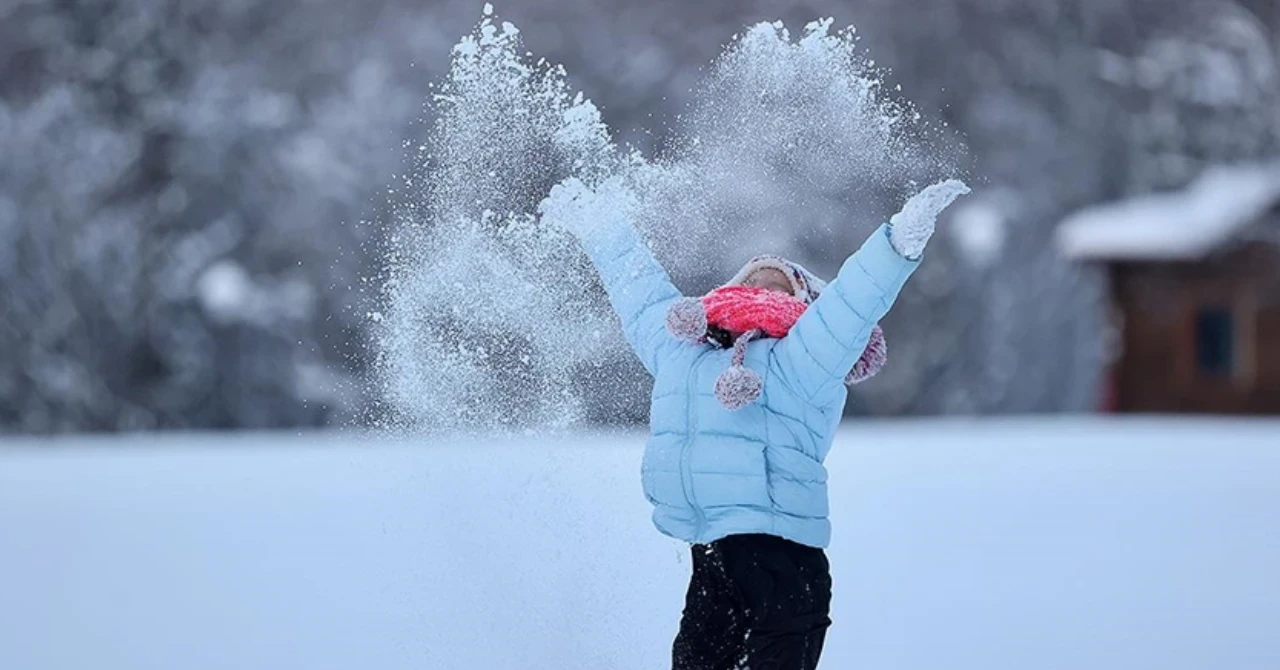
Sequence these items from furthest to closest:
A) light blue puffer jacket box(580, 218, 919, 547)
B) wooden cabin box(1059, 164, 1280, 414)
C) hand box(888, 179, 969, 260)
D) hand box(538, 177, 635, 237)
A: wooden cabin box(1059, 164, 1280, 414), hand box(538, 177, 635, 237), light blue puffer jacket box(580, 218, 919, 547), hand box(888, 179, 969, 260)

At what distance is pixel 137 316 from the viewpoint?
80.6ft

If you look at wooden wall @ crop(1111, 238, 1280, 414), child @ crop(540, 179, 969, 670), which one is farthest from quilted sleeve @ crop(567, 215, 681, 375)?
wooden wall @ crop(1111, 238, 1280, 414)

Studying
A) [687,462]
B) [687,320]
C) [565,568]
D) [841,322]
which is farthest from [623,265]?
[565,568]

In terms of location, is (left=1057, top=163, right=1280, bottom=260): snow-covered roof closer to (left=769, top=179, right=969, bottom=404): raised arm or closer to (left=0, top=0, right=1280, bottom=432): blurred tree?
(left=0, top=0, right=1280, bottom=432): blurred tree

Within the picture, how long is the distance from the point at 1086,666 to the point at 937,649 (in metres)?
0.51

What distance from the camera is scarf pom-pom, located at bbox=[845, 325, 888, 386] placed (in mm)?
3840

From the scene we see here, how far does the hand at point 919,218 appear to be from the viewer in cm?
353

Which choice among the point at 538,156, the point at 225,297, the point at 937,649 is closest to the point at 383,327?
the point at 538,156

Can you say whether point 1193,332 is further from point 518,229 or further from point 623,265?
point 623,265

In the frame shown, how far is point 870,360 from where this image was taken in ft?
12.6

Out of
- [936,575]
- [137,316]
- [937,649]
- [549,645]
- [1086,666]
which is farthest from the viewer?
[137,316]

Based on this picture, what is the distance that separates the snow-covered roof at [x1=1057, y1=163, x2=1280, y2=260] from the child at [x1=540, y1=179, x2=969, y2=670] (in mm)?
20734

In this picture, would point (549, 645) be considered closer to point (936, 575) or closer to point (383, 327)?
point (383, 327)

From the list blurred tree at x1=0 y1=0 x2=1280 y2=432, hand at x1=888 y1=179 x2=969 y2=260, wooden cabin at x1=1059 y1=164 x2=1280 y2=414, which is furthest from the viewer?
blurred tree at x1=0 y1=0 x2=1280 y2=432
